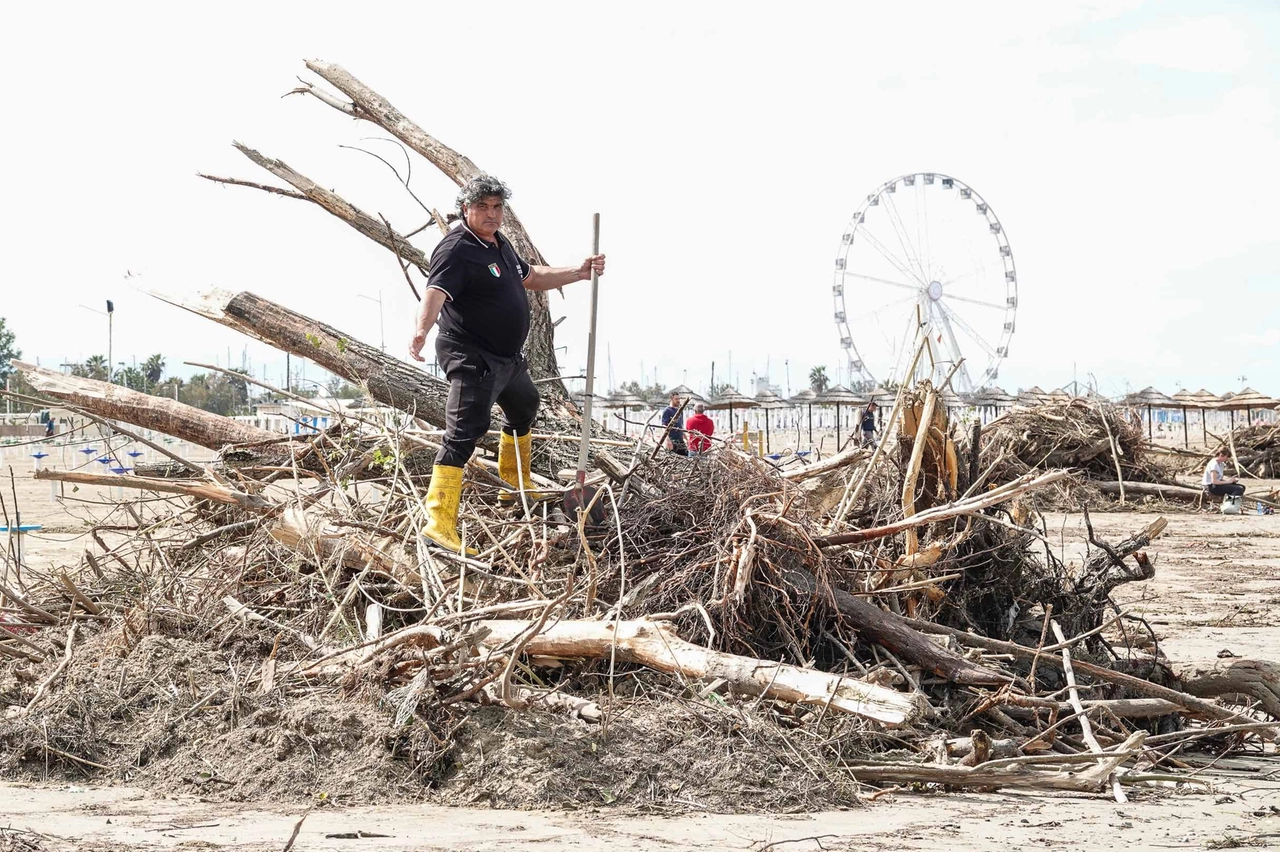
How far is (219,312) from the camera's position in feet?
22.1

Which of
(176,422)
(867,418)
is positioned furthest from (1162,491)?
(176,422)

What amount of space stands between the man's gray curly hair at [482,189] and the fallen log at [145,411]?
97.8 inches

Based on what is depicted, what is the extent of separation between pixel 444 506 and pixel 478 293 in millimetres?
927

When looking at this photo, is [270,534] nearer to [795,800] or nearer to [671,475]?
[671,475]

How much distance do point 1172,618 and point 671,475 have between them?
4736mm

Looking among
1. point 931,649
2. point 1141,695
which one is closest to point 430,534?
point 931,649

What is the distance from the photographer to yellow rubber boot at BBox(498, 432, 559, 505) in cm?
549

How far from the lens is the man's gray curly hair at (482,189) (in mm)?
4985

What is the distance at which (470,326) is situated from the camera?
5.14 m

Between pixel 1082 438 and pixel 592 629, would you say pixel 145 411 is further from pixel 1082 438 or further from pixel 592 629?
pixel 1082 438

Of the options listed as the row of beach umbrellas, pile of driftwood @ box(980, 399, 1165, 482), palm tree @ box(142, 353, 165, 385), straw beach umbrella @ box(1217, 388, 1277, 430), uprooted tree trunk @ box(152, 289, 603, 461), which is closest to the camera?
uprooted tree trunk @ box(152, 289, 603, 461)

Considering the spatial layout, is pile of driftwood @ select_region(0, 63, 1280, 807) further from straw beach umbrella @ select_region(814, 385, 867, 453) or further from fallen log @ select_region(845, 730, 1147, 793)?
straw beach umbrella @ select_region(814, 385, 867, 453)

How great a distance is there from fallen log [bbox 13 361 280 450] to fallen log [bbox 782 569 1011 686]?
11.6 feet

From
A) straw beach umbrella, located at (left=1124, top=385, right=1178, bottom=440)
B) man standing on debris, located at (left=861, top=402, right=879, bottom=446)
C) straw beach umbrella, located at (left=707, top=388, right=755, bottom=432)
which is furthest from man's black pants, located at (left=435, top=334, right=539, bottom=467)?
straw beach umbrella, located at (left=707, top=388, right=755, bottom=432)
